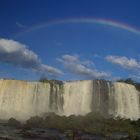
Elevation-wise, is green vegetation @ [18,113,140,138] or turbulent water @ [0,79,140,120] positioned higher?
turbulent water @ [0,79,140,120]

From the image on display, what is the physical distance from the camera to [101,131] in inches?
1229

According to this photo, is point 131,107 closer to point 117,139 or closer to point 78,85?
point 78,85

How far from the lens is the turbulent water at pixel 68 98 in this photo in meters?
40.6

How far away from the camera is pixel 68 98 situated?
42438 mm

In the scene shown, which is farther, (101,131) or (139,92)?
(139,92)

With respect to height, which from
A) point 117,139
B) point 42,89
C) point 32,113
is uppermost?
point 42,89

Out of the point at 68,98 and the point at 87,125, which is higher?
the point at 68,98

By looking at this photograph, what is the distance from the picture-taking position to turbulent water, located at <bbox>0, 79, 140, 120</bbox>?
40.6 meters

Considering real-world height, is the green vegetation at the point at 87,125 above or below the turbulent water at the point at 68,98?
below

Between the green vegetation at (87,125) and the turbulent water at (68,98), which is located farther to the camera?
the turbulent water at (68,98)

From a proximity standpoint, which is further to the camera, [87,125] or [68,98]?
[68,98]

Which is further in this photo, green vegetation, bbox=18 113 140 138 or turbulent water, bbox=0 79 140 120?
turbulent water, bbox=0 79 140 120

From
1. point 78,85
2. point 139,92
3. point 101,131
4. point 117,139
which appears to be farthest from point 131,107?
point 117,139

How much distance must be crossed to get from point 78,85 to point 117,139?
17.1m
